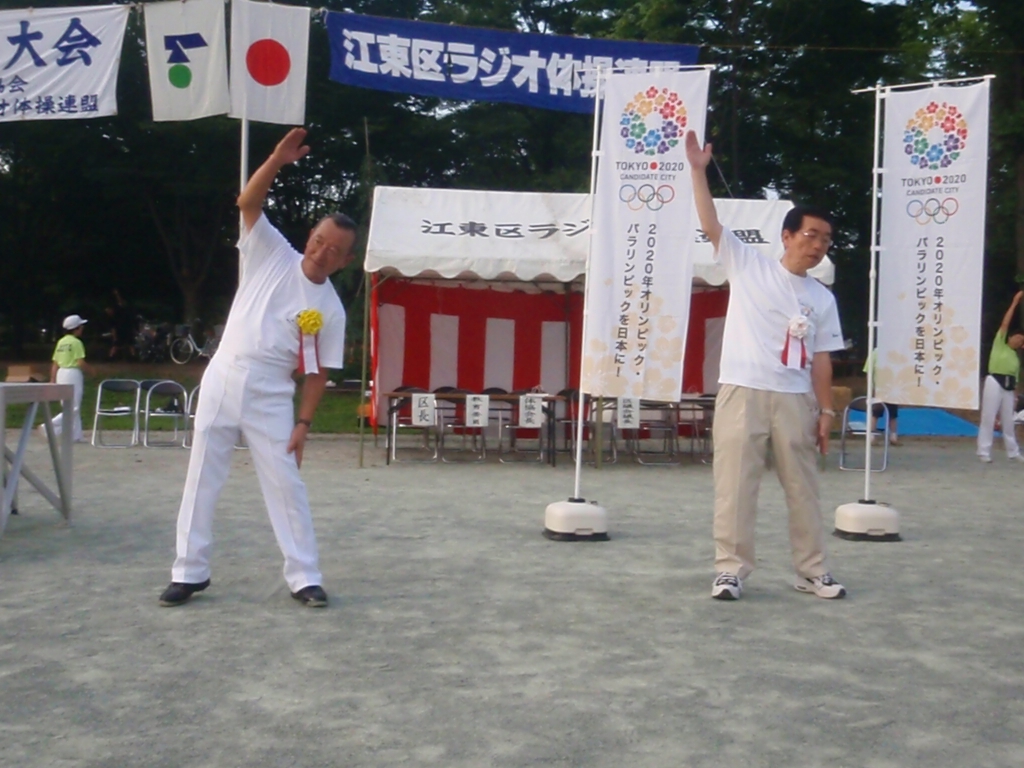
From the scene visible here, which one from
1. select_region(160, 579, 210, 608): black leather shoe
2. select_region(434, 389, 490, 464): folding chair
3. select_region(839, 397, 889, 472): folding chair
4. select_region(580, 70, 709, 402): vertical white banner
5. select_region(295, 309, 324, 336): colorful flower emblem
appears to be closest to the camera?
select_region(295, 309, 324, 336): colorful flower emblem

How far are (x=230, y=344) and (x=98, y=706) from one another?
1811 millimetres

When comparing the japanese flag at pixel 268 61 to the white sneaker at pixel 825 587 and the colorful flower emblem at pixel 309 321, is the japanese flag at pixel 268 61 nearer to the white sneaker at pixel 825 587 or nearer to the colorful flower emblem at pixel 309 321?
the colorful flower emblem at pixel 309 321

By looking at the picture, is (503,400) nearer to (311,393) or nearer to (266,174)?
(311,393)

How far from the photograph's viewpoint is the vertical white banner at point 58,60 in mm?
11492

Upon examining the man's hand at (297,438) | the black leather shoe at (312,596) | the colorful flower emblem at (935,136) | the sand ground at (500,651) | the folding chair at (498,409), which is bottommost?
the sand ground at (500,651)

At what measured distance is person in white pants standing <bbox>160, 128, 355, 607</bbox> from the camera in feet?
16.9

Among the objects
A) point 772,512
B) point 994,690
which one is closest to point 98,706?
point 994,690

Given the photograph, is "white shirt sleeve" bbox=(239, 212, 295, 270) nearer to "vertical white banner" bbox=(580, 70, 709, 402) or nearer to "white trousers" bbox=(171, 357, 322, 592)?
"white trousers" bbox=(171, 357, 322, 592)

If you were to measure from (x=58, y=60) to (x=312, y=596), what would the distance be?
8.27 metres

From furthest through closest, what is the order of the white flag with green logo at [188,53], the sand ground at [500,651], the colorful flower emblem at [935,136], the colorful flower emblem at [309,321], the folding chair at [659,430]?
the folding chair at [659,430], the white flag with green logo at [188,53], the colorful flower emblem at [935,136], the colorful flower emblem at [309,321], the sand ground at [500,651]

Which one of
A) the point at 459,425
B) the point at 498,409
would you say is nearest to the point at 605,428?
the point at 498,409

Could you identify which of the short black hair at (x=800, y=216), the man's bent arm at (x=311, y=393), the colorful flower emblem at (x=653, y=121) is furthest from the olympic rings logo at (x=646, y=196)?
the man's bent arm at (x=311, y=393)

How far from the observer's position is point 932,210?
828 cm

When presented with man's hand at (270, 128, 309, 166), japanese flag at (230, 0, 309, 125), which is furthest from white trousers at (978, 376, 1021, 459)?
man's hand at (270, 128, 309, 166)
